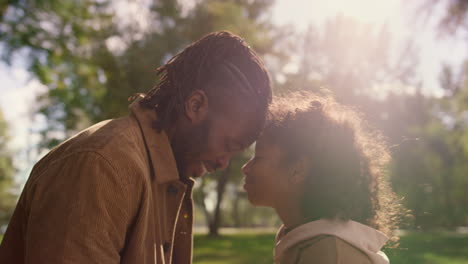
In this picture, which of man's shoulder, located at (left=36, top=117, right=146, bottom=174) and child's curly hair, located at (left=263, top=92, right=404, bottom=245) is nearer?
man's shoulder, located at (left=36, top=117, right=146, bottom=174)

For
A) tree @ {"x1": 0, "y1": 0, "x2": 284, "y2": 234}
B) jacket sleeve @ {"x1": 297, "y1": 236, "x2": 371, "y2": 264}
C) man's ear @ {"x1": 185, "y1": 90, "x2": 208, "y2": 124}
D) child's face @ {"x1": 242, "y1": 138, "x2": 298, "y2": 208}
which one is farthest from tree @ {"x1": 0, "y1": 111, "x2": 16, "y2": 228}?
jacket sleeve @ {"x1": 297, "y1": 236, "x2": 371, "y2": 264}

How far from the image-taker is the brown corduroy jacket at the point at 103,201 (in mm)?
1629

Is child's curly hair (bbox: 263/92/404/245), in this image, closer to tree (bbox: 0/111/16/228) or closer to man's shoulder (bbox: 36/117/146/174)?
man's shoulder (bbox: 36/117/146/174)

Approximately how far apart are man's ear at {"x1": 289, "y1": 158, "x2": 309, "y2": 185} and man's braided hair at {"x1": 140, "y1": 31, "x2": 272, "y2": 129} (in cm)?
53

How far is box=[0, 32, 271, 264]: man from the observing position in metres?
1.65

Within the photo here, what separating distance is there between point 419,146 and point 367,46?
1171cm

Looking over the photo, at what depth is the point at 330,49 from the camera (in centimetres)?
2088

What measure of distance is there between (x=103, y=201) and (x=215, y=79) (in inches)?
37.3

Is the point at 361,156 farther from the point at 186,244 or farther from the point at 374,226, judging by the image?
the point at 186,244

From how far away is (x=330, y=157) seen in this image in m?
2.77

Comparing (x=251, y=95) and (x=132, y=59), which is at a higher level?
(x=132, y=59)

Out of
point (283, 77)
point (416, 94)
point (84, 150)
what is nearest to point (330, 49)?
point (283, 77)

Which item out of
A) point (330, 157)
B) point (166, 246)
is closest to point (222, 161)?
point (166, 246)

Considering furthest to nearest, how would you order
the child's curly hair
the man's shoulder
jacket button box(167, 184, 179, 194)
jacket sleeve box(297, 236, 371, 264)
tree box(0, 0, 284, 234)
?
tree box(0, 0, 284, 234) → the child's curly hair → jacket sleeve box(297, 236, 371, 264) → jacket button box(167, 184, 179, 194) → the man's shoulder
